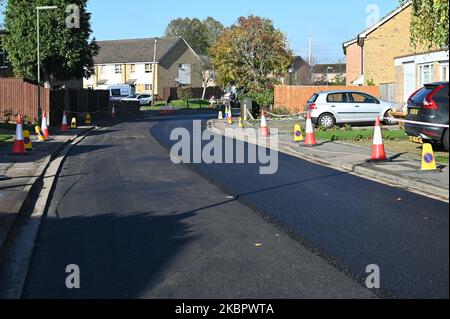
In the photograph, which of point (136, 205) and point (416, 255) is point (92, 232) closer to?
point (136, 205)

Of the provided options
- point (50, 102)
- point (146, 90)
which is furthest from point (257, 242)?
point (146, 90)

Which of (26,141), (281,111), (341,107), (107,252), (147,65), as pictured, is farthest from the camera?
(147,65)

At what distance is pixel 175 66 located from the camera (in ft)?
259

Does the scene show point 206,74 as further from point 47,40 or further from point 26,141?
point 26,141

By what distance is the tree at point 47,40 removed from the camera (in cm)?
3666

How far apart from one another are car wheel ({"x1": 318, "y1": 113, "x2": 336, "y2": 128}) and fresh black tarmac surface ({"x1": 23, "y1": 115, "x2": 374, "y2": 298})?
13.9 meters

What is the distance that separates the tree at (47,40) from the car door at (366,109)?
58.2 feet

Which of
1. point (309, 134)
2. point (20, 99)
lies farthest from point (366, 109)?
point (20, 99)

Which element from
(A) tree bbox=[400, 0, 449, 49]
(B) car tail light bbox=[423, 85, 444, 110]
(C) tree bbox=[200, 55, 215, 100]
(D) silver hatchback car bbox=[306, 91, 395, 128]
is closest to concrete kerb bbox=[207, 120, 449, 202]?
(B) car tail light bbox=[423, 85, 444, 110]

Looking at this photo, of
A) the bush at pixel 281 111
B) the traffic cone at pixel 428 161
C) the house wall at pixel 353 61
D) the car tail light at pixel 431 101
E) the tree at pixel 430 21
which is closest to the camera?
the traffic cone at pixel 428 161

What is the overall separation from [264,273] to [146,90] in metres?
73.2

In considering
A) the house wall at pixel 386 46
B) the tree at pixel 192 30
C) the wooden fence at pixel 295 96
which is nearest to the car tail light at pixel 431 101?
the wooden fence at pixel 295 96

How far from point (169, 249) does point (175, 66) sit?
7299 centimetres

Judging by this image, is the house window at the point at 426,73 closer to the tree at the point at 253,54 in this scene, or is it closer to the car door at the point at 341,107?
the car door at the point at 341,107
